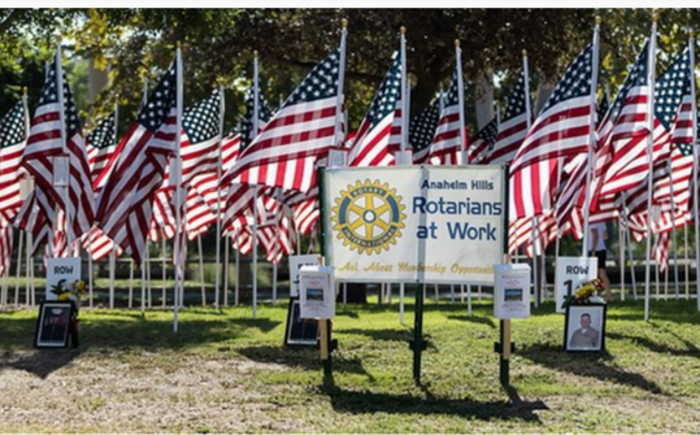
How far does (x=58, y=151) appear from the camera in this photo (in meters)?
16.5

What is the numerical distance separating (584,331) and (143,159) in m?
5.98

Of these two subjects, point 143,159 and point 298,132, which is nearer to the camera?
point 298,132

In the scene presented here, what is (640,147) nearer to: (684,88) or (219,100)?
(684,88)

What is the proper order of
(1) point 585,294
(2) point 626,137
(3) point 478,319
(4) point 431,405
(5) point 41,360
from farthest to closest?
(3) point 478,319 < (2) point 626,137 < (5) point 41,360 < (1) point 585,294 < (4) point 431,405

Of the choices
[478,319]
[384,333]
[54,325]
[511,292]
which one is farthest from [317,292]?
[478,319]

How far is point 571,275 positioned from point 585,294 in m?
0.31

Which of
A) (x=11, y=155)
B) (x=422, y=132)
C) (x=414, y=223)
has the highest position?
(x=422, y=132)

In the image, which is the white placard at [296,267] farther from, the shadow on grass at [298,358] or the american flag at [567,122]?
the american flag at [567,122]

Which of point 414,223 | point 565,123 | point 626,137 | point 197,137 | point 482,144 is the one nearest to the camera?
point 414,223

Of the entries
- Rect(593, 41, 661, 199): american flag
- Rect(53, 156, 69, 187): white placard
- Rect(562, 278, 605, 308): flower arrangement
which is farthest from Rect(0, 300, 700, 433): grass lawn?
Rect(53, 156, 69, 187): white placard

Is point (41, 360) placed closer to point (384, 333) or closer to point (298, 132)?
point (384, 333)

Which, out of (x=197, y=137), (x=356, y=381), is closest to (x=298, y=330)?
(x=356, y=381)

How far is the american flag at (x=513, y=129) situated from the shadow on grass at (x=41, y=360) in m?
6.97

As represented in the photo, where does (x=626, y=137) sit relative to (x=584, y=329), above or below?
above
